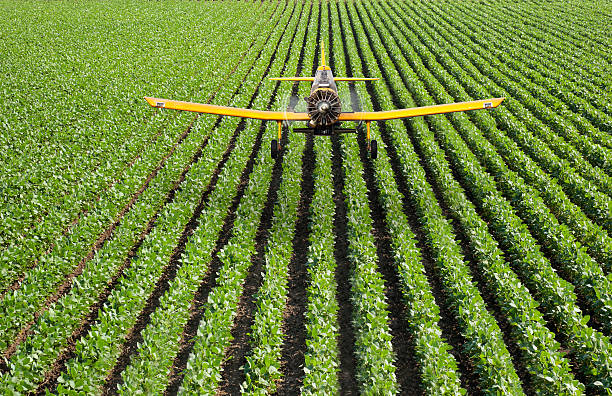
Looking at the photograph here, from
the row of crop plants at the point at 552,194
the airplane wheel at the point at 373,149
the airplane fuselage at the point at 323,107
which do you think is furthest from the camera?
the airplane wheel at the point at 373,149

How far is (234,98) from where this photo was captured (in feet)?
74.5

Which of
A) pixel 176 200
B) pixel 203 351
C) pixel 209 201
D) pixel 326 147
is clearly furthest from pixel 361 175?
pixel 203 351

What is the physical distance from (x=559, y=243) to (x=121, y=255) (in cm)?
1207

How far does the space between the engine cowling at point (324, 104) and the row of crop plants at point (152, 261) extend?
13.6ft

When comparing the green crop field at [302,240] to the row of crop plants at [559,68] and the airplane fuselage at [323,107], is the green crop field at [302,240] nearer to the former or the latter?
the row of crop plants at [559,68]

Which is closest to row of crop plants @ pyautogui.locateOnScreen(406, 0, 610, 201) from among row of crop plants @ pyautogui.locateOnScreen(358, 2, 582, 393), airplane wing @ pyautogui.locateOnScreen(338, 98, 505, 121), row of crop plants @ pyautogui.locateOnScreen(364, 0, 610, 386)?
row of crop plants @ pyautogui.locateOnScreen(364, 0, 610, 386)

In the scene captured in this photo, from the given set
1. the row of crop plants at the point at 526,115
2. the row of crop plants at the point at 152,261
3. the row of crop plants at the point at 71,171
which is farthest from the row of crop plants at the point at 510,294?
the row of crop plants at the point at 71,171

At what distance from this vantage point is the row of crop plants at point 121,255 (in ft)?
25.9

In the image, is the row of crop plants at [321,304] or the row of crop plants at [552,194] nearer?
the row of crop plants at [321,304]

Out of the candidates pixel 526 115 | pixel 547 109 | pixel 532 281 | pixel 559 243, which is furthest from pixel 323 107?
pixel 547 109

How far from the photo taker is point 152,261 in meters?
10.4

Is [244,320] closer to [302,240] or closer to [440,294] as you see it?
[302,240]

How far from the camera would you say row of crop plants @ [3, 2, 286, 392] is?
310 inches

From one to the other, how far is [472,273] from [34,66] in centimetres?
3167
